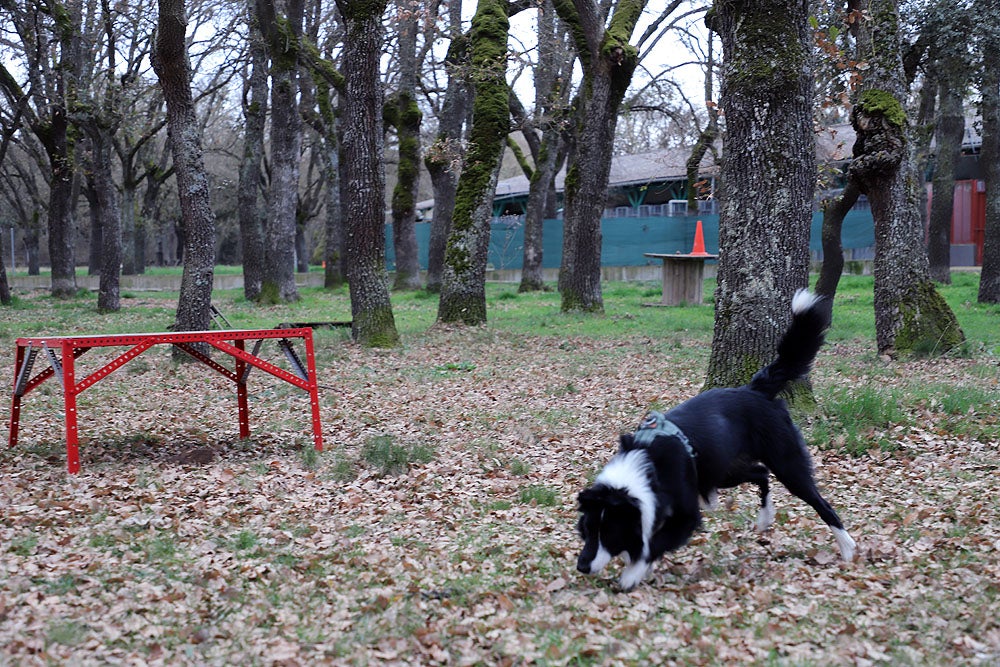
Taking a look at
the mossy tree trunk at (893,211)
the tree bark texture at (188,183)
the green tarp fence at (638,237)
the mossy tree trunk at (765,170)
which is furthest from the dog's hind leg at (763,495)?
the green tarp fence at (638,237)

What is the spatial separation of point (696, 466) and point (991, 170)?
56.7 feet

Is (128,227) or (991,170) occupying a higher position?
(991,170)

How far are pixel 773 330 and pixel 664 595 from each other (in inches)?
144

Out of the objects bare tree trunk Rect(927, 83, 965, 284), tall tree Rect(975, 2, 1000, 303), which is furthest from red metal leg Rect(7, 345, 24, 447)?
bare tree trunk Rect(927, 83, 965, 284)

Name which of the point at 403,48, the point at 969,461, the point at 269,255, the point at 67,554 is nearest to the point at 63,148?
the point at 269,255

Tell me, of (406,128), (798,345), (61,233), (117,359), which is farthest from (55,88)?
(798,345)

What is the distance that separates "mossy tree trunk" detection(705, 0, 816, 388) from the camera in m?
7.63

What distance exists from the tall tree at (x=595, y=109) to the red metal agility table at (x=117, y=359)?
1034cm

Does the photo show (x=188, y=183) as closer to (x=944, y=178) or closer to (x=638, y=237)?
(x=944, y=178)

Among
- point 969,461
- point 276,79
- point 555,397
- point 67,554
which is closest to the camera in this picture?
point 67,554

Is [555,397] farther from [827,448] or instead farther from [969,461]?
[969,461]

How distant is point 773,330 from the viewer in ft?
25.4

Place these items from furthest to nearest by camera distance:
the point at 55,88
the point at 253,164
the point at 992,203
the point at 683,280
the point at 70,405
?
the point at 55,88 → the point at 253,164 → the point at 683,280 → the point at 992,203 → the point at 70,405

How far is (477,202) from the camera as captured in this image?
52.6ft
